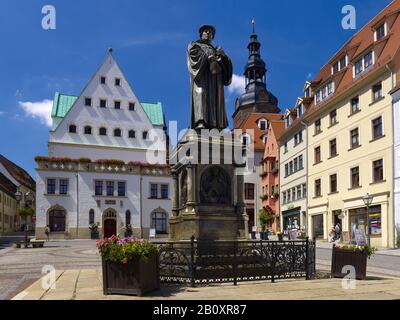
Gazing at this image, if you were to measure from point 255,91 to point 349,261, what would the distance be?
69.6m

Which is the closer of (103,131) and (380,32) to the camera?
(380,32)

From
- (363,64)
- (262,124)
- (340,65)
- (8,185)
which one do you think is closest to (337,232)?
(363,64)

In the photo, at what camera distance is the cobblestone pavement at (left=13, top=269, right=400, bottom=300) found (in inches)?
315

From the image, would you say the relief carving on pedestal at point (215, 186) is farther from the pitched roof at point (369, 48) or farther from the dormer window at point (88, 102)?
the dormer window at point (88, 102)

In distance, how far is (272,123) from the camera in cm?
5350

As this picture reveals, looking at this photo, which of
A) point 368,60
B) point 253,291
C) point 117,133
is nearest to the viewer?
point 253,291

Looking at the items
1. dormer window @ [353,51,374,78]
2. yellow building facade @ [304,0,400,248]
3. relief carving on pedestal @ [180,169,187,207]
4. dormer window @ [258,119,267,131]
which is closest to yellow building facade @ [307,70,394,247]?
yellow building facade @ [304,0,400,248]

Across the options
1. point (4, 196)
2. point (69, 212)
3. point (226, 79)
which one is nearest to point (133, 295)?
point (226, 79)

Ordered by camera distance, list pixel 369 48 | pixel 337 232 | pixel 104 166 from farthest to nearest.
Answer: pixel 104 166 < pixel 337 232 < pixel 369 48

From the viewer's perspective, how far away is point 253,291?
8656 mm

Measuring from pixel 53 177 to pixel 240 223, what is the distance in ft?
124

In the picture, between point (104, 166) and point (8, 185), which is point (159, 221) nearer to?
point (104, 166)

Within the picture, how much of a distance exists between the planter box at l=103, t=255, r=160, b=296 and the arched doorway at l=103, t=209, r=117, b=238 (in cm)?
4028

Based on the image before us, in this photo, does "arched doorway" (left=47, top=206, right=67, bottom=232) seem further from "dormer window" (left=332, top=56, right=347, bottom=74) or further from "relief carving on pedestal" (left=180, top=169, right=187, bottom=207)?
"relief carving on pedestal" (left=180, top=169, right=187, bottom=207)
